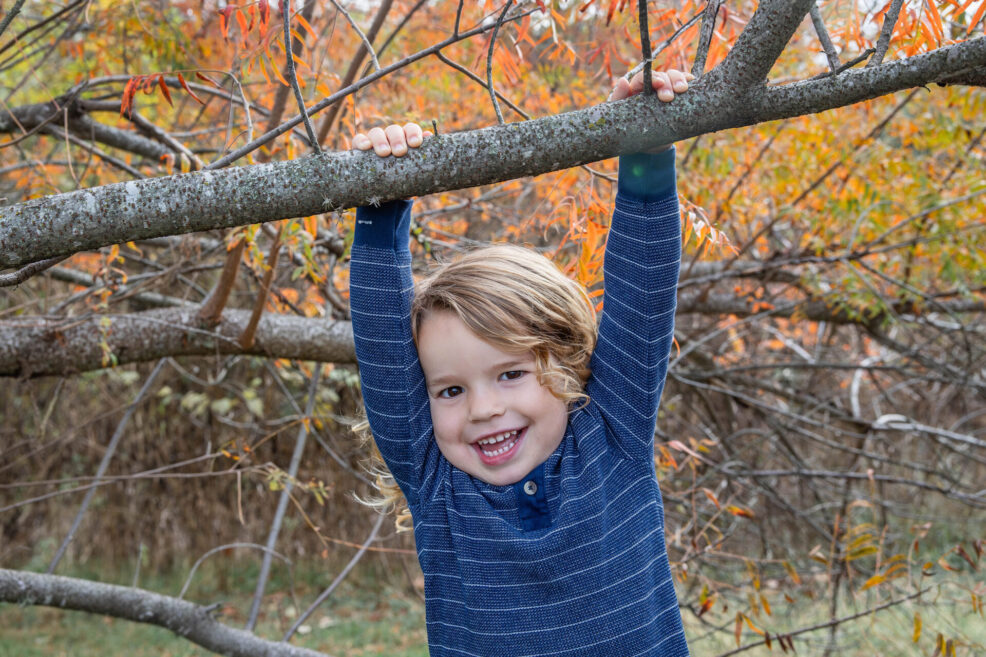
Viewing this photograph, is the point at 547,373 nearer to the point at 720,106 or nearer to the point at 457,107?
the point at 720,106

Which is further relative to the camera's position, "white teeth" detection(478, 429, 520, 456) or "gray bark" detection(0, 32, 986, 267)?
"white teeth" detection(478, 429, 520, 456)

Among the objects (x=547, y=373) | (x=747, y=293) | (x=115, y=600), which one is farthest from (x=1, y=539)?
(x=547, y=373)

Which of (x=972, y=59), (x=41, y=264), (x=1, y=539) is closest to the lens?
(x=972, y=59)

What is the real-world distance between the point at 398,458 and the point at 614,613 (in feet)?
1.65

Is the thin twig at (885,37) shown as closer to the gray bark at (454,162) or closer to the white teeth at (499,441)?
the gray bark at (454,162)

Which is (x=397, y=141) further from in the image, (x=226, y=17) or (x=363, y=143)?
(x=226, y=17)

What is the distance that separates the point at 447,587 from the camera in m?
1.55

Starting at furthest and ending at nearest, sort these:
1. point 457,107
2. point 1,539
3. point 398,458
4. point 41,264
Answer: point 1,539, point 457,107, point 398,458, point 41,264

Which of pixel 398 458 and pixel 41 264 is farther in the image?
pixel 398 458

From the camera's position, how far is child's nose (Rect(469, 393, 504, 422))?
58.0 inches

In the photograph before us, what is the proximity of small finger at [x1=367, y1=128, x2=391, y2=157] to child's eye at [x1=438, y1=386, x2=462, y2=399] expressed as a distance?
53 centimetres

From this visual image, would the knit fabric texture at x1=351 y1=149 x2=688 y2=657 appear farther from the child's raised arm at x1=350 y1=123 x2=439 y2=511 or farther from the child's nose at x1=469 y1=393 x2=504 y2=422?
the child's nose at x1=469 y1=393 x2=504 y2=422

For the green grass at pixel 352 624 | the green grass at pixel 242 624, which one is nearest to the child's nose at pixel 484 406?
the green grass at pixel 352 624

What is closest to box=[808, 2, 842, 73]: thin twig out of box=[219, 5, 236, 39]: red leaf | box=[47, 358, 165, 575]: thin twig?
box=[219, 5, 236, 39]: red leaf
